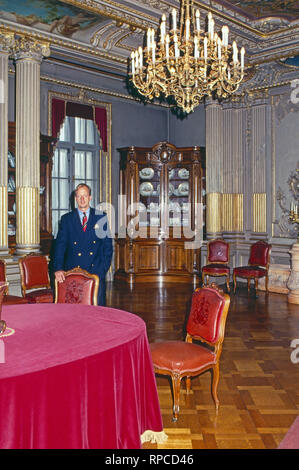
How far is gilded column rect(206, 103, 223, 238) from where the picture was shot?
849 cm

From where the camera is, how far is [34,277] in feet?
17.9

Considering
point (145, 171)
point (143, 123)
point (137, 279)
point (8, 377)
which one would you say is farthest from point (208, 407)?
point (143, 123)

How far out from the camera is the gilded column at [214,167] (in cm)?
849

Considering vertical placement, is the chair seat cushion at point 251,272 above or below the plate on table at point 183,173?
below

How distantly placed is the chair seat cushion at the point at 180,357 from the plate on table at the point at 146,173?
247 inches

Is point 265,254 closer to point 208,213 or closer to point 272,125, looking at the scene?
point 208,213

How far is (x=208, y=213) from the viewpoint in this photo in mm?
8547

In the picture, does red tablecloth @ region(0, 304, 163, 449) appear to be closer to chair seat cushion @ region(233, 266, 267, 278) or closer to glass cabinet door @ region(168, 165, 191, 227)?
chair seat cushion @ region(233, 266, 267, 278)

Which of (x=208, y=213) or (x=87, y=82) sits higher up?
(x=87, y=82)

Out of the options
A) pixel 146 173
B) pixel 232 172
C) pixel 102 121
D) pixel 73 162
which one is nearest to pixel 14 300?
pixel 73 162

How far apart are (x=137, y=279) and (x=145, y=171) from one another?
219 cm

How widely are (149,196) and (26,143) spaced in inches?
139

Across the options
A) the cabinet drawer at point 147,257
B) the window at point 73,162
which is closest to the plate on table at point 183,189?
the cabinet drawer at point 147,257

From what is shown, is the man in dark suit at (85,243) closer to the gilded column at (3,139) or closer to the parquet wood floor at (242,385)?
the parquet wood floor at (242,385)
